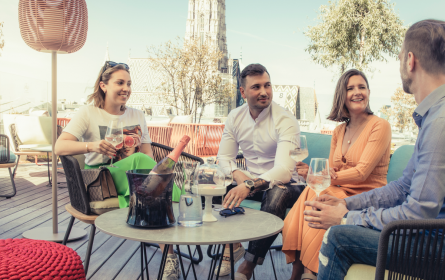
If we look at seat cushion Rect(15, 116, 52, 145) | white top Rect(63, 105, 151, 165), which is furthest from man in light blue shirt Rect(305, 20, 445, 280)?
seat cushion Rect(15, 116, 52, 145)

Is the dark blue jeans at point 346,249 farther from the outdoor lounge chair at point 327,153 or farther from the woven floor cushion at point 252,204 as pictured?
the woven floor cushion at point 252,204

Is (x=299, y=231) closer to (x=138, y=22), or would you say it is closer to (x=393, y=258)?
(x=393, y=258)

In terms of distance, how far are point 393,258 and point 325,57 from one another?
15.6 m

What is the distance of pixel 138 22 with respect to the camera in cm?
5259

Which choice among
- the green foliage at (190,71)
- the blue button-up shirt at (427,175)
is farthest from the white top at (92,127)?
the green foliage at (190,71)

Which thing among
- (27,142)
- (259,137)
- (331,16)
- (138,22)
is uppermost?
(138,22)

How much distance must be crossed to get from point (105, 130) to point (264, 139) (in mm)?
1172

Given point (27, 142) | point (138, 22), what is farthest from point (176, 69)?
point (138, 22)

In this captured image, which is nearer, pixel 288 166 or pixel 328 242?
pixel 328 242

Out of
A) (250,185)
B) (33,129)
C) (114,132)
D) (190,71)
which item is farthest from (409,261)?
(190,71)

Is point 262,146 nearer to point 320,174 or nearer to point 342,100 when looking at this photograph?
point 342,100

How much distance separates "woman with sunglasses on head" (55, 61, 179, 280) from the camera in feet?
7.07

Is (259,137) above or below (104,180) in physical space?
above

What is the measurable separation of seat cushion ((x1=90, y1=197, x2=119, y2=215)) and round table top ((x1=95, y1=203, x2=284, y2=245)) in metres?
0.54
